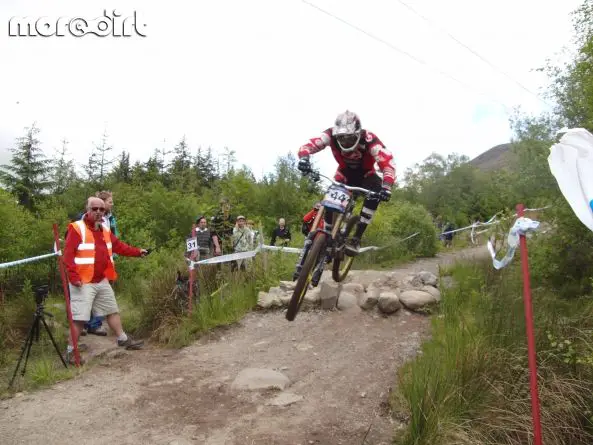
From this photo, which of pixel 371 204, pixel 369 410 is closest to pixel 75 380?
pixel 369 410

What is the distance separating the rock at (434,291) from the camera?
7588mm

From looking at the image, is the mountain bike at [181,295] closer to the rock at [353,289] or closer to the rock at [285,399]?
the rock at [353,289]

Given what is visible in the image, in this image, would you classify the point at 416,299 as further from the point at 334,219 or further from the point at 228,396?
the point at 228,396

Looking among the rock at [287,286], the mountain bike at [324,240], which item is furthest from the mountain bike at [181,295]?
the mountain bike at [324,240]

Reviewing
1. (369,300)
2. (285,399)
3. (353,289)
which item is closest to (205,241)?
(353,289)

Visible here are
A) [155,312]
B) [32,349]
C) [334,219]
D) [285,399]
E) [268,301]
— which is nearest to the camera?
[285,399]

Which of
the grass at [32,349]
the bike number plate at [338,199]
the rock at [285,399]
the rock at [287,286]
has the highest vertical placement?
the bike number plate at [338,199]

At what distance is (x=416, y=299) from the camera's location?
7320 millimetres

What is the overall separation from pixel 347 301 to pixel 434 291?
1598mm

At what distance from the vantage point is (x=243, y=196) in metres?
17.5

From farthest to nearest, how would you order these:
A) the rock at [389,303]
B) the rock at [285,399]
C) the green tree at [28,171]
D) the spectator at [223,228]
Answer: the green tree at [28,171], the spectator at [223,228], the rock at [389,303], the rock at [285,399]

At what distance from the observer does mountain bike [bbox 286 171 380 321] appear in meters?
4.49

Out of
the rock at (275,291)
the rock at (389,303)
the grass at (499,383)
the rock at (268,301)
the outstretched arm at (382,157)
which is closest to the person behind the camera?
the grass at (499,383)

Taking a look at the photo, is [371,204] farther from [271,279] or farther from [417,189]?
[417,189]
